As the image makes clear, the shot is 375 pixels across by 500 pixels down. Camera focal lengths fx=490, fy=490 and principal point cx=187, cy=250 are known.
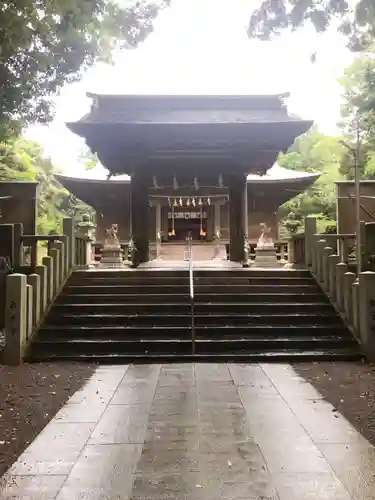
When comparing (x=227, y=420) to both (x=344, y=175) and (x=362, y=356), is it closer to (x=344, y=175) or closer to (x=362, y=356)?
(x=362, y=356)

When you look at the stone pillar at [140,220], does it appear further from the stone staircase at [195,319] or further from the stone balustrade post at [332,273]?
the stone balustrade post at [332,273]

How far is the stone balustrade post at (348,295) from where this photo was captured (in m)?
8.70

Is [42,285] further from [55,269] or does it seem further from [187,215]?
[187,215]

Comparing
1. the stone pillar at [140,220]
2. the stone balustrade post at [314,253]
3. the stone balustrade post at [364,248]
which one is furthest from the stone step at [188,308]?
the stone pillar at [140,220]

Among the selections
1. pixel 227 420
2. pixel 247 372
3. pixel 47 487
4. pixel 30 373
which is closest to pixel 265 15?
pixel 247 372

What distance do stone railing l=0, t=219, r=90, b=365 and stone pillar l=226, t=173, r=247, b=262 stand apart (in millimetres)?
4515

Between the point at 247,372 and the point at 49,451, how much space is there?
3.65 metres

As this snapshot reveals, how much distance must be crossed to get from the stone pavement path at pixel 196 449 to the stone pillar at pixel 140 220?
782 cm

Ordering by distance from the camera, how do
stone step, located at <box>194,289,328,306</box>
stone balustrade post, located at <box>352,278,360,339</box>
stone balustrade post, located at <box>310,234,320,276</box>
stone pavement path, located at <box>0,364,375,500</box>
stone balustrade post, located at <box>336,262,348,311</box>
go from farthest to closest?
stone balustrade post, located at <box>310,234,320,276</box>
stone step, located at <box>194,289,328,306</box>
stone balustrade post, located at <box>336,262,348,311</box>
stone balustrade post, located at <box>352,278,360,339</box>
stone pavement path, located at <box>0,364,375,500</box>

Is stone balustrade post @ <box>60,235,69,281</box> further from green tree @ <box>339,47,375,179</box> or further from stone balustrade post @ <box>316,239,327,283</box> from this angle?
green tree @ <box>339,47,375,179</box>

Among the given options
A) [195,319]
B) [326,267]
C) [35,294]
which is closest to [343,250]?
[326,267]

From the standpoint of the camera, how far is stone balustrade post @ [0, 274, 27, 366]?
7.59 m

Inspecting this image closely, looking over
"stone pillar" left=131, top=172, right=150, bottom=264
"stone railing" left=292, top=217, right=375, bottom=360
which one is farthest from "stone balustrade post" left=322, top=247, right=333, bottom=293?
"stone pillar" left=131, top=172, right=150, bottom=264

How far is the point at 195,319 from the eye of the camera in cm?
907
